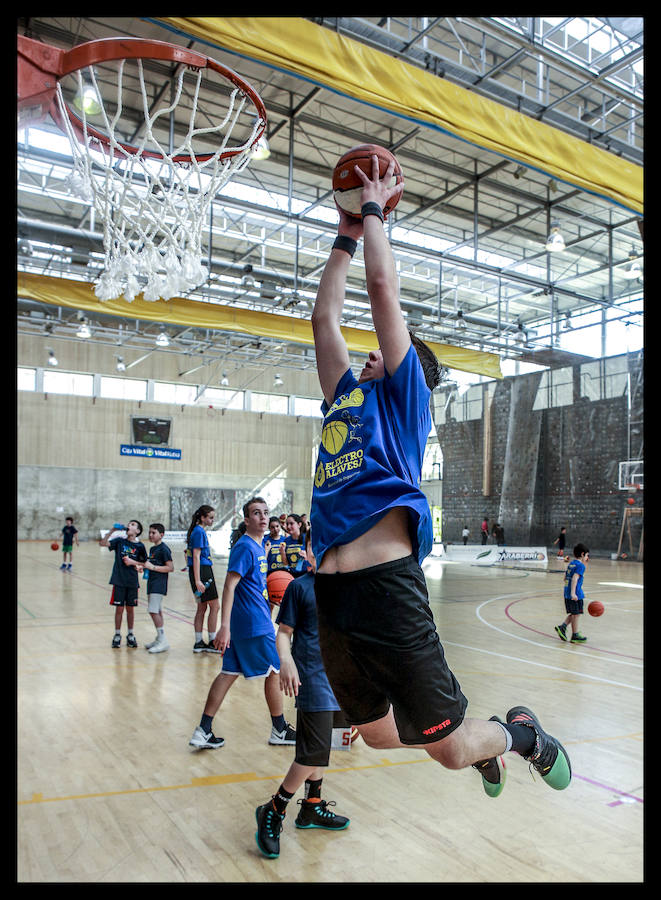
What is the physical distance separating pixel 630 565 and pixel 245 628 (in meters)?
21.0

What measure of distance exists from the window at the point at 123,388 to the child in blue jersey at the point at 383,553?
103 ft

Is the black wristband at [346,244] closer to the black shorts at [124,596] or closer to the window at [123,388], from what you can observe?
the black shorts at [124,596]

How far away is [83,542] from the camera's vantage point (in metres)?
31.6

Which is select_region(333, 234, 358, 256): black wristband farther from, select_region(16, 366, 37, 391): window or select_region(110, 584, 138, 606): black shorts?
select_region(16, 366, 37, 391): window

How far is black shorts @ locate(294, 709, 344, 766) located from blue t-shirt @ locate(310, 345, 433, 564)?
5.96 feet

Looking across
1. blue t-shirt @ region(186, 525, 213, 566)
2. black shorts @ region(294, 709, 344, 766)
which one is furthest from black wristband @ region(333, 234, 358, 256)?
blue t-shirt @ region(186, 525, 213, 566)

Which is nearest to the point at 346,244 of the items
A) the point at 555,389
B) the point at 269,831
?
the point at 269,831

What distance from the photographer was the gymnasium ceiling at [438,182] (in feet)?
38.7

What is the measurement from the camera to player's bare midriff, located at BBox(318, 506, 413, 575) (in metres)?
2.30

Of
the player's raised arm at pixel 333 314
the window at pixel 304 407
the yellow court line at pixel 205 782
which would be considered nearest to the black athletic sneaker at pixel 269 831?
the yellow court line at pixel 205 782

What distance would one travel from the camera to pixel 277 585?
6605mm

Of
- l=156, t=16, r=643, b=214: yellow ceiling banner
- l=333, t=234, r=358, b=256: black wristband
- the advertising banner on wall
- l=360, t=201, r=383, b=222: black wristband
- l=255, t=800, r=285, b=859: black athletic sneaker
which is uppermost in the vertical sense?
l=156, t=16, r=643, b=214: yellow ceiling banner
